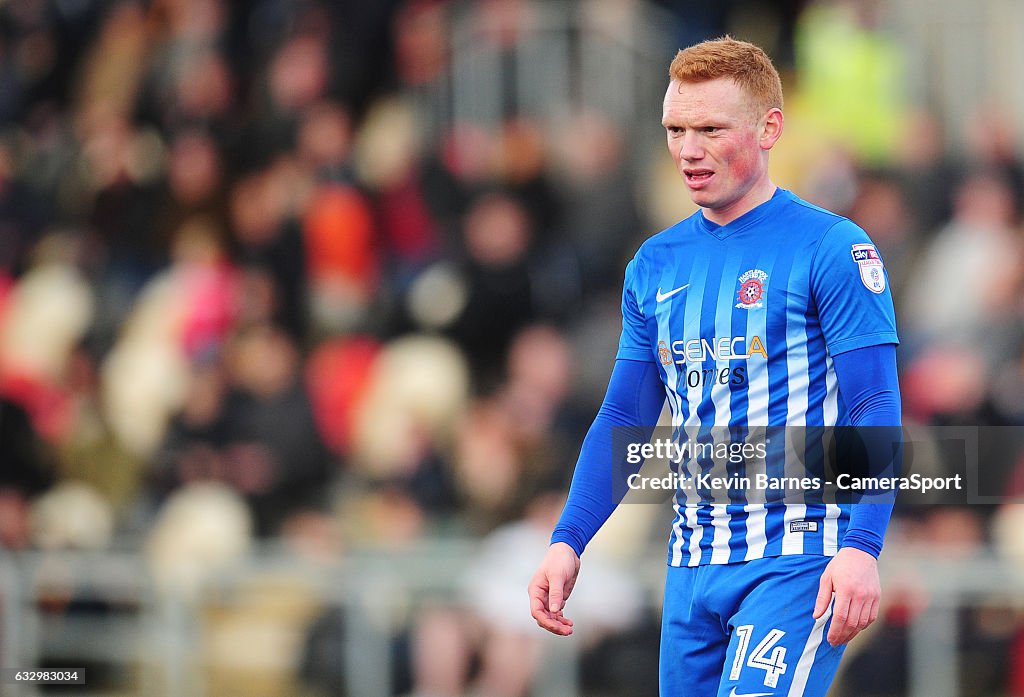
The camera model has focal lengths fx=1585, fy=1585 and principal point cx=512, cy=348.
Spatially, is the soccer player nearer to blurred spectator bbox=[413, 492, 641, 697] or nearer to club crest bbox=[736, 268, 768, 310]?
club crest bbox=[736, 268, 768, 310]

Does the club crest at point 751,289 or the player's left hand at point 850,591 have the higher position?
the club crest at point 751,289

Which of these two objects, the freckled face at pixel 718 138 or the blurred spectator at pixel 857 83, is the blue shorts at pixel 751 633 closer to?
the freckled face at pixel 718 138

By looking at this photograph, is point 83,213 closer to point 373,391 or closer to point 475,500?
point 373,391

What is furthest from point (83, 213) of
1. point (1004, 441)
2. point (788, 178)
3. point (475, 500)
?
point (1004, 441)

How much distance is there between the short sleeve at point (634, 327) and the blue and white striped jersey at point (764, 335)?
7 cm

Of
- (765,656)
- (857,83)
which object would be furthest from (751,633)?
(857,83)

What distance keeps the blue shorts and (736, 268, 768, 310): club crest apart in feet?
2.14

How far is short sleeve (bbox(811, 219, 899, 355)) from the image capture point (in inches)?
153

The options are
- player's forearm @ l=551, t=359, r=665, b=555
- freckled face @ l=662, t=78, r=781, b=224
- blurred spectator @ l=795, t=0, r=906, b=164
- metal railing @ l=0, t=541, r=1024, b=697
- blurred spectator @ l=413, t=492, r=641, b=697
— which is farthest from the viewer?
blurred spectator @ l=795, t=0, r=906, b=164

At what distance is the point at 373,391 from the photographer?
10.3 meters

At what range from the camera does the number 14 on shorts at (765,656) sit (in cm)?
389

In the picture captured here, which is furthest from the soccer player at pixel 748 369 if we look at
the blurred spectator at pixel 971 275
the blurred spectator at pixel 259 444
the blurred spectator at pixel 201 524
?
the blurred spectator at pixel 259 444

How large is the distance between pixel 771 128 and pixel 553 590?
133 cm

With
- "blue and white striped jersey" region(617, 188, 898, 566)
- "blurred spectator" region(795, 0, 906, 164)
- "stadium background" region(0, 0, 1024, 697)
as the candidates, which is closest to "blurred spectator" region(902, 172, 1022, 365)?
"stadium background" region(0, 0, 1024, 697)
